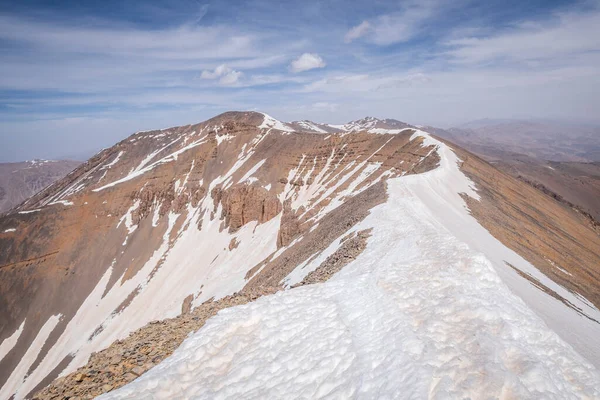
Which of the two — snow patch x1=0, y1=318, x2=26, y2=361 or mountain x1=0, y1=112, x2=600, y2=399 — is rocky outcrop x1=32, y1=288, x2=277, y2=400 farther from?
snow patch x1=0, y1=318, x2=26, y2=361

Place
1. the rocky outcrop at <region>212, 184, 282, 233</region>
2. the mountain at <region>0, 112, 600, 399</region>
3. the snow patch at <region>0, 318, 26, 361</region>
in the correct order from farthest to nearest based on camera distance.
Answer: the rocky outcrop at <region>212, 184, 282, 233</region>, the snow patch at <region>0, 318, 26, 361</region>, the mountain at <region>0, 112, 600, 399</region>

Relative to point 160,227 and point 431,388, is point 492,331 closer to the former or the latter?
point 431,388

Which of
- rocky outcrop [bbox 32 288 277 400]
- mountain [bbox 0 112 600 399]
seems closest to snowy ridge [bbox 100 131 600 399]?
mountain [bbox 0 112 600 399]

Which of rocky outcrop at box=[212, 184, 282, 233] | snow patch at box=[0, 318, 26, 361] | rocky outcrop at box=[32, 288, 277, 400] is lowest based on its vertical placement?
snow patch at box=[0, 318, 26, 361]

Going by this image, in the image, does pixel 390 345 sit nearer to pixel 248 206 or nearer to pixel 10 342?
pixel 248 206

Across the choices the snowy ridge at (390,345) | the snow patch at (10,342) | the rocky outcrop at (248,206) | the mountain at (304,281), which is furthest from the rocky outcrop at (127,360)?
the snow patch at (10,342)

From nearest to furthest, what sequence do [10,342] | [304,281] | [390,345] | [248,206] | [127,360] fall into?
1. [390,345]
2. [127,360]
3. [304,281]
4. [10,342]
5. [248,206]

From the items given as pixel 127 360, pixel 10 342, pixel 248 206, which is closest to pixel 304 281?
pixel 127 360
